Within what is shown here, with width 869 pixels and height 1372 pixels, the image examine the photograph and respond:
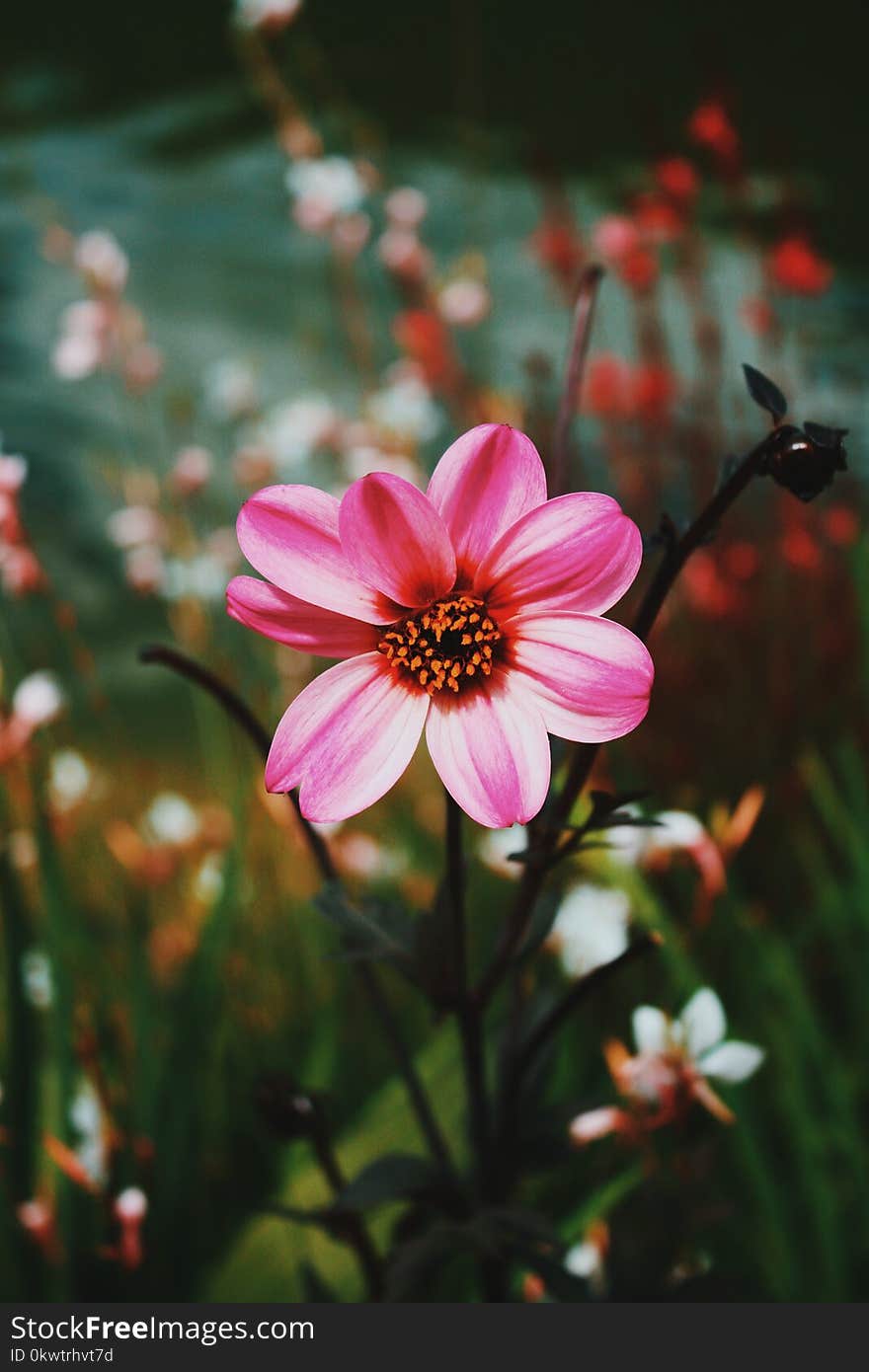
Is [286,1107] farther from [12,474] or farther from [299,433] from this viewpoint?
[299,433]

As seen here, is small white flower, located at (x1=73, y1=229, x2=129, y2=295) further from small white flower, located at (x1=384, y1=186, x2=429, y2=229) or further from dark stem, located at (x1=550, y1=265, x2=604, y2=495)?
dark stem, located at (x1=550, y1=265, x2=604, y2=495)

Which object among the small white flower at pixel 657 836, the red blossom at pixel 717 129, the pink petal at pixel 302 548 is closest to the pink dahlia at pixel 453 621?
the pink petal at pixel 302 548

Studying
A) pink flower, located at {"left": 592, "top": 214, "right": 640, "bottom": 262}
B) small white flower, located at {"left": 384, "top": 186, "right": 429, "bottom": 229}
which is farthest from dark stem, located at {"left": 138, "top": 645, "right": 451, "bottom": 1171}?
pink flower, located at {"left": 592, "top": 214, "right": 640, "bottom": 262}

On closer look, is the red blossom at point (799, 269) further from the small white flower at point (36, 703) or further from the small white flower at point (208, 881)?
the small white flower at point (36, 703)

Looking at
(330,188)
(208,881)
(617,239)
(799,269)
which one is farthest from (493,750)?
(799,269)

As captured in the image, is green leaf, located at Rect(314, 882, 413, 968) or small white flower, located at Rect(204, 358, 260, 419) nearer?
green leaf, located at Rect(314, 882, 413, 968)

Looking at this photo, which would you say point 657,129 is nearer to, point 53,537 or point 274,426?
point 274,426

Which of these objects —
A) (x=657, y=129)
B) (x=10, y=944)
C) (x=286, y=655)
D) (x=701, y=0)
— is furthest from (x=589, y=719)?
(x=701, y=0)
